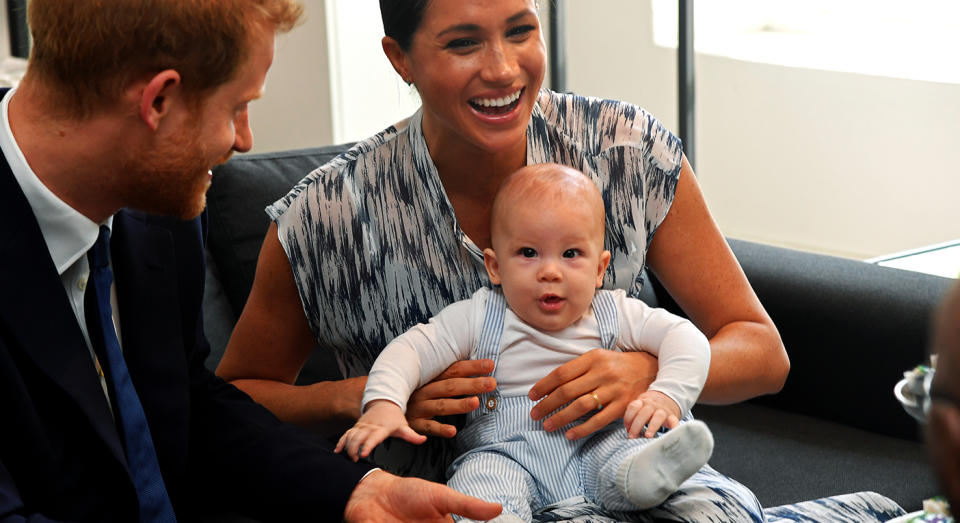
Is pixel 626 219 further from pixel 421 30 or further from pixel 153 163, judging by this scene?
pixel 153 163

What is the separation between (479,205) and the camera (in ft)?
6.54

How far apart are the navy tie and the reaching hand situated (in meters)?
0.28

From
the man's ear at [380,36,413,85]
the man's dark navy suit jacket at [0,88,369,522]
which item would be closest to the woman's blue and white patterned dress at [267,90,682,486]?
the man's ear at [380,36,413,85]

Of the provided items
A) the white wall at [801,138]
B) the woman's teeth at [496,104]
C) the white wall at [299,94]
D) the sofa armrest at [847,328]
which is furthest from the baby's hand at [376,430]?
the white wall at [801,138]

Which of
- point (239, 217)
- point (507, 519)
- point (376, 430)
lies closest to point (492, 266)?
point (376, 430)

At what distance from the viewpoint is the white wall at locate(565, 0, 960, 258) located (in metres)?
4.69

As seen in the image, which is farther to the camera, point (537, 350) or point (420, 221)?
point (420, 221)

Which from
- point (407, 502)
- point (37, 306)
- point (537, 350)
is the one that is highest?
point (37, 306)

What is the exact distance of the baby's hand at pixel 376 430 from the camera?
164cm

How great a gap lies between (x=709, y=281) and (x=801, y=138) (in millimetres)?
3242

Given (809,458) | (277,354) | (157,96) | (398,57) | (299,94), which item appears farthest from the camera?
(299,94)

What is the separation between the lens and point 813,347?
101 inches

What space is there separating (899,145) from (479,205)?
3.30 m

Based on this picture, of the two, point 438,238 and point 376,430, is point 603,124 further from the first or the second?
point 376,430
